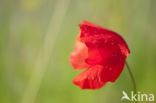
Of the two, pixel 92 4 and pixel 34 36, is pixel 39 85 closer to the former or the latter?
pixel 34 36

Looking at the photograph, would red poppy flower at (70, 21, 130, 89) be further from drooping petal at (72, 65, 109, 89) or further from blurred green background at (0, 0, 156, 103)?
blurred green background at (0, 0, 156, 103)

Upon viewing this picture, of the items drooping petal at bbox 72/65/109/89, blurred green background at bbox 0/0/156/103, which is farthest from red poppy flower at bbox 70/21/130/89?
blurred green background at bbox 0/0/156/103

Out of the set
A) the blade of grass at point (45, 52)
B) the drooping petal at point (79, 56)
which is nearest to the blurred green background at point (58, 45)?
the blade of grass at point (45, 52)

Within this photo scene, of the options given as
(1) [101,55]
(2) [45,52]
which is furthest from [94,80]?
(2) [45,52]

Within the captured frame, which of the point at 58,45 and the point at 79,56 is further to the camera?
the point at 58,45

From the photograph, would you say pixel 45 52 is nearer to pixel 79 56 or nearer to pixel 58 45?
pixel 58 45
